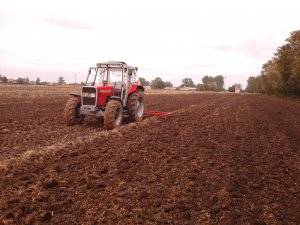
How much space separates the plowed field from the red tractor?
2.62 feet

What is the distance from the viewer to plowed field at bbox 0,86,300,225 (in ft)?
13.3

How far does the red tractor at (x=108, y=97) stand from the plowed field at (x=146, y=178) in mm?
799

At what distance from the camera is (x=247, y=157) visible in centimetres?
706

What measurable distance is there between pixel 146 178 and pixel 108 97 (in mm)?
5738

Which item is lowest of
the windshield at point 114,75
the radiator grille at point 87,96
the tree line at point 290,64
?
the radiator grille at point 87,96

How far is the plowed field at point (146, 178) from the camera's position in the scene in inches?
160

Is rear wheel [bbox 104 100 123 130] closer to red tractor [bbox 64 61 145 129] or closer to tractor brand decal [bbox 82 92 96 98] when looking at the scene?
red tractor [bbox 64 61 145 129]

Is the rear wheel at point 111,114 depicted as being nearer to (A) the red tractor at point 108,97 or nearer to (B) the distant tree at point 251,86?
(A) the red tractor at point 108,97

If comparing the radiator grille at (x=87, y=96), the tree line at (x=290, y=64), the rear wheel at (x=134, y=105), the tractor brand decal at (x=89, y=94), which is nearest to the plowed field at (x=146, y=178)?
the radiator grille at (x=87, y=96)

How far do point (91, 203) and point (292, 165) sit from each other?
14.8ft

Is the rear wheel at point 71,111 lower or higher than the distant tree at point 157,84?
lower

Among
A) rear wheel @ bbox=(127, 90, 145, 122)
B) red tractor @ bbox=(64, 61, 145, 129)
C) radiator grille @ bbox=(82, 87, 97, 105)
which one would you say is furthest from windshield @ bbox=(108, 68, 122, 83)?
radiator grille @ bbox=(82, 87, 97, 105)

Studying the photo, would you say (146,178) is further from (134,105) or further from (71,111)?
(134,105)

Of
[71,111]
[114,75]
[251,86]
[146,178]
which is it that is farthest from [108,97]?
[251,86]
